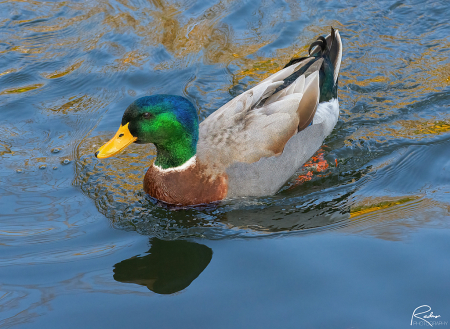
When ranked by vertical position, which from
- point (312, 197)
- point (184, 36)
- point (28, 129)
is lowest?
point (312, 197)

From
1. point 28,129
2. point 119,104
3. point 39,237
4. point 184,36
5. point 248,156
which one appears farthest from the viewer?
point 184,36

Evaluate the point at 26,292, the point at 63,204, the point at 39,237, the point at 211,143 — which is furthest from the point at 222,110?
the point at 26,292

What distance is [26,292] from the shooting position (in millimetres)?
3666

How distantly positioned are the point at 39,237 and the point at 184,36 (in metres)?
4.32

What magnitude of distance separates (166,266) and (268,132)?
64.5 inches

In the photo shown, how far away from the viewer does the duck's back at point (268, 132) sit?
15.4 ft

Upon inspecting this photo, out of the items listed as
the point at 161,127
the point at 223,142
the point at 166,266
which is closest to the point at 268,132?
the point at 223,142

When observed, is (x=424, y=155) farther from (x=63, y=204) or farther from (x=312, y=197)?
(x=63, y=204)

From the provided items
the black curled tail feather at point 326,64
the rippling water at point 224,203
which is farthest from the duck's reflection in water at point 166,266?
the black curled tail feather at point 326,64

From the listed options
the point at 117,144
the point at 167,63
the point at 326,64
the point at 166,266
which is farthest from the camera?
the point at 167,63

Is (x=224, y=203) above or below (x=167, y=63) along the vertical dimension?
below
